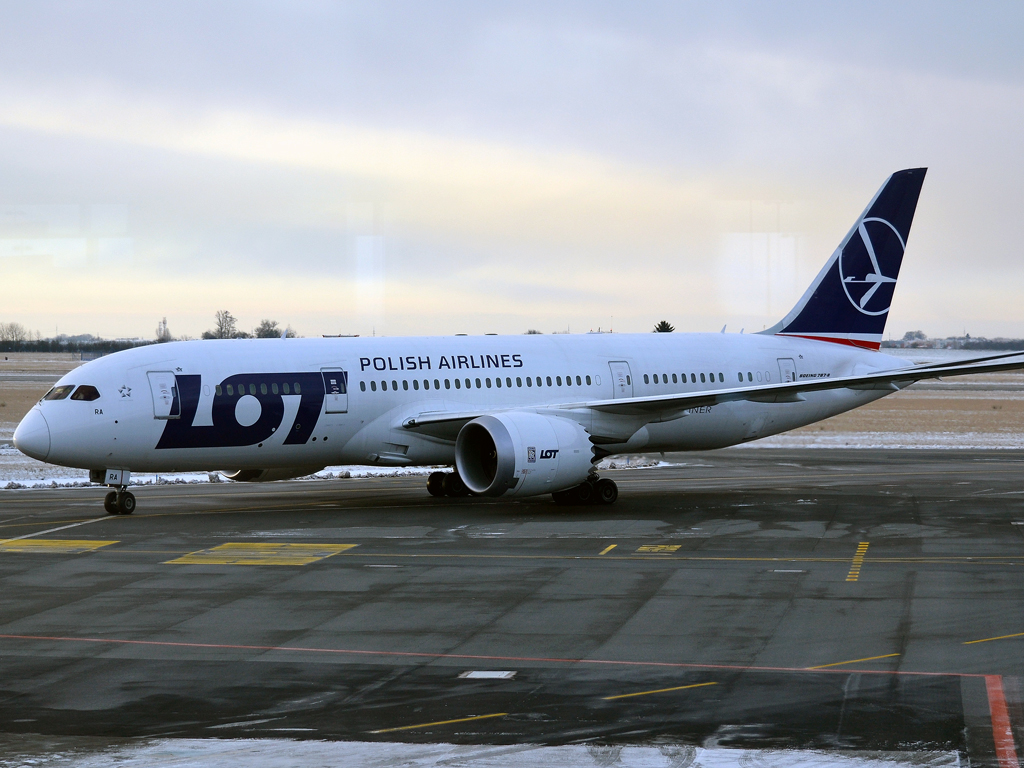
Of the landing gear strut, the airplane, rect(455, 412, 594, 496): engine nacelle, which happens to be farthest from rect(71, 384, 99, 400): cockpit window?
the landing gear strut

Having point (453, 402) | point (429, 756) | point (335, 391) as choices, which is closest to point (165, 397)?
point (335, 391)

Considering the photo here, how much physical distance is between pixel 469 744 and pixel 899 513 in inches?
772

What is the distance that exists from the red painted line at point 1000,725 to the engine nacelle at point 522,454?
15347mm

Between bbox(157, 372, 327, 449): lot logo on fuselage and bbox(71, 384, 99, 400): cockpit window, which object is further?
bbox(157, 372, 327, 449): lot logo on fuselage

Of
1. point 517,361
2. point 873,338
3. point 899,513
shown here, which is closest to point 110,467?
point 517,361

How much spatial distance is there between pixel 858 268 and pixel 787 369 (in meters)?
4.20

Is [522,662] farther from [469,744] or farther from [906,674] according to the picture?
[906,674]

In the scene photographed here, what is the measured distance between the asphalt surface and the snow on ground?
11.3 inches

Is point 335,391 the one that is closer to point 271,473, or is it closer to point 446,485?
point 271,473

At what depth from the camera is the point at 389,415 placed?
30359 millimetres

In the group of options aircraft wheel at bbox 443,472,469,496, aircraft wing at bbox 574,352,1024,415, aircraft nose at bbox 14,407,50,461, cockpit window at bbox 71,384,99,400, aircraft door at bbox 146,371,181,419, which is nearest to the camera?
aircraft nose at bbox 14,407,50,461

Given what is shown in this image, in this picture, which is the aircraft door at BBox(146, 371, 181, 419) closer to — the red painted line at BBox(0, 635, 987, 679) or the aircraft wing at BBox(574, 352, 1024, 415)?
the aircraft wing at BBox(574, 352, 1024, 415)

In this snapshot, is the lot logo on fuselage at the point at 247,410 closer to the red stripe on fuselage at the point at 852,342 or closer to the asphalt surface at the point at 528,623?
the asphalt surface at the point at 528,623

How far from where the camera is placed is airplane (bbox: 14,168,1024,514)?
27.7 metres
